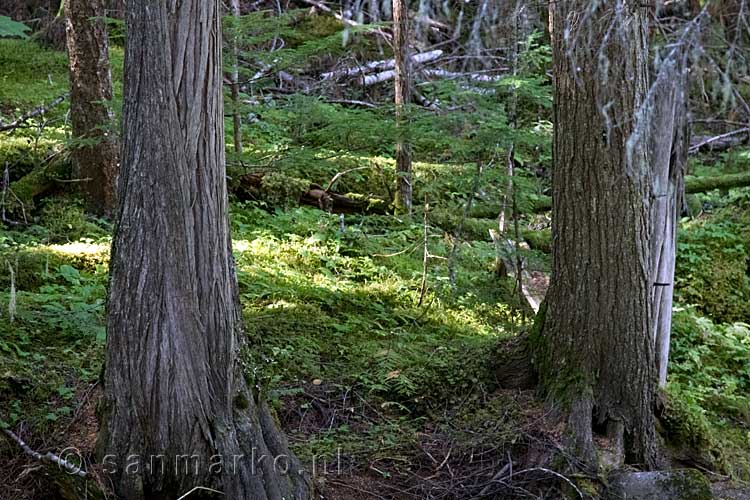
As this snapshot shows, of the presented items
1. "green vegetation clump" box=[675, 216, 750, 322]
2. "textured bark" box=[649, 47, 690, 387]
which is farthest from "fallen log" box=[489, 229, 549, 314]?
"green vegetation clump" box=[675, 216, 750, 322]

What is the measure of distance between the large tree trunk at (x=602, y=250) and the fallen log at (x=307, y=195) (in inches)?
222

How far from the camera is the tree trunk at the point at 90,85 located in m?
8.29

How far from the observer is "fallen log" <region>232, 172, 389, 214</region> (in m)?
10.1

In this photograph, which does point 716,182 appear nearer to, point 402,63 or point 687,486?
point 402,63

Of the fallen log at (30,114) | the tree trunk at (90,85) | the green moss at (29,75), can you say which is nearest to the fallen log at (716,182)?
the tree trunk at (90,85)

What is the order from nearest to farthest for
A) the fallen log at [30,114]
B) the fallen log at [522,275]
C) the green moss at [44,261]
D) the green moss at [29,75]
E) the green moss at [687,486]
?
the green moss at [687,486] < the green moss at [44,261] < the fallen log at [522,275] < the fallen log at [30,114] < the green moss at [29,75]

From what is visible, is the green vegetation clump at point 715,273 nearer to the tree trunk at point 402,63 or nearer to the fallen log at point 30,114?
the tree trunk at point 402,63

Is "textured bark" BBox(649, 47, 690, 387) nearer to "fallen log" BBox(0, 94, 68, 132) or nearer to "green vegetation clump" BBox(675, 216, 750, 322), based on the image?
"green vegetation clump" BBox(675, 216, 750, 322)

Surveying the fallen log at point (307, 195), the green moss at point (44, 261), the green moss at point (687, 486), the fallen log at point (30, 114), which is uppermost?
the fallen log at point (30, 114)

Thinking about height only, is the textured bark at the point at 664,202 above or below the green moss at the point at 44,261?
above

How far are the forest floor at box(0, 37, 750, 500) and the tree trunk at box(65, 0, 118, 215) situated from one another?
1.24 ft

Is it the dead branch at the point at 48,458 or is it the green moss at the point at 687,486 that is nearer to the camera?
the dead branch at the point at 48,458

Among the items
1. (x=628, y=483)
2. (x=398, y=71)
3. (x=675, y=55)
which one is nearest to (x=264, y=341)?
(x=628, y=483)

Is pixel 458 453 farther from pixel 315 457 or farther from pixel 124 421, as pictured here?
pixel 124 421
